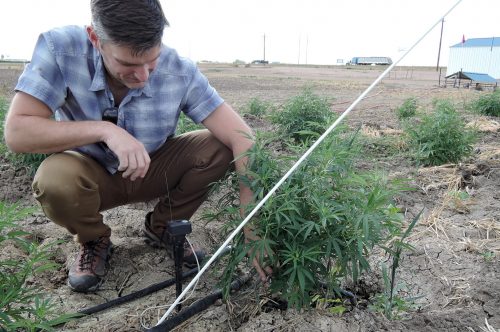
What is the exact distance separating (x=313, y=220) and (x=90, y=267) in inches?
52.7

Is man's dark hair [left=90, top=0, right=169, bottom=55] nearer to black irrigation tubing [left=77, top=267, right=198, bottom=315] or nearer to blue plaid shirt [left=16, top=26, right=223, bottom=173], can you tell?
blue plaid shirt [left=16, top=26, right=223, bottom=173]

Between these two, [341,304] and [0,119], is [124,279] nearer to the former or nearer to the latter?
[341,304]

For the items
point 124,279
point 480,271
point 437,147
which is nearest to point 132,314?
point 124,279

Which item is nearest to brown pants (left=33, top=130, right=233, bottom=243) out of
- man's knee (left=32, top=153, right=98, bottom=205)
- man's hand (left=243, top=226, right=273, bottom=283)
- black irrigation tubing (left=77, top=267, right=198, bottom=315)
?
man's knee (left=32, top=153, right=98, bottom=205)

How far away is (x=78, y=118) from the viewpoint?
224cm

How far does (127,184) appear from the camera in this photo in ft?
8.09

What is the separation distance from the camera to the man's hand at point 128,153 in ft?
6.30

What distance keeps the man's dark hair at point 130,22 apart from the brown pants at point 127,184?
0.78 meters

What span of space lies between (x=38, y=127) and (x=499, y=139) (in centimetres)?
531

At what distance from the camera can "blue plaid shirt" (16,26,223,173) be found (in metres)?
2.02

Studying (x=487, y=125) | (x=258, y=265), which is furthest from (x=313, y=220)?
(x=487, y=125)

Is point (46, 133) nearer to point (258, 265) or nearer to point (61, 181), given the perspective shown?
point (61, 181)

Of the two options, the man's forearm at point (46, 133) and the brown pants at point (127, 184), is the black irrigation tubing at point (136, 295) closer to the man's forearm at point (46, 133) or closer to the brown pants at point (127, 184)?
the brown pants at point (127, 184)

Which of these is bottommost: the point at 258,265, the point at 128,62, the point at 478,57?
the point at 258,265
